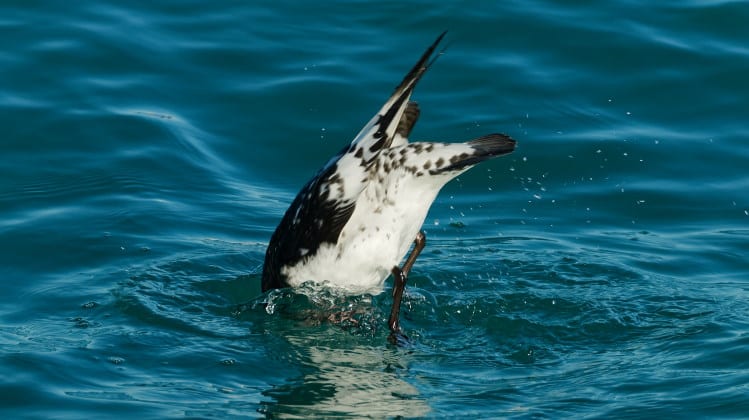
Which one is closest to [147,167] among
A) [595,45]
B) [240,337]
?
[240,337]

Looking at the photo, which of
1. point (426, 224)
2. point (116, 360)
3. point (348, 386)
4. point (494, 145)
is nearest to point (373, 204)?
point (494, 145)

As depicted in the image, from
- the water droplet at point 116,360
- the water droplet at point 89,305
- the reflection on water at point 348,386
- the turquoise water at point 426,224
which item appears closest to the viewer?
the reflection on water at point 348,386

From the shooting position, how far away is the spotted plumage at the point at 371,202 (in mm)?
6602

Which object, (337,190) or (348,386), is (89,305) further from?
(348,386)

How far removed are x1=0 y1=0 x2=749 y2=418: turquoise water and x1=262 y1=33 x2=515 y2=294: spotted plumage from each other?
26cm

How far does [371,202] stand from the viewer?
703 cm

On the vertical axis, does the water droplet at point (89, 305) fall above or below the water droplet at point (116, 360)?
above

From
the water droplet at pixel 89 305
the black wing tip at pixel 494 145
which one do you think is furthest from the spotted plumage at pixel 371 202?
the water droplet at pixel 89 305

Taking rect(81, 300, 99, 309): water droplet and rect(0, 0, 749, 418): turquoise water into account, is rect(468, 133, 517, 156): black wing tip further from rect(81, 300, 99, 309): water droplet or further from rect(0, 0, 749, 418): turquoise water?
rect(81, 300, 99, 309): water droplet

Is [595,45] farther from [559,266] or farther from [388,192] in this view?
[388,192]

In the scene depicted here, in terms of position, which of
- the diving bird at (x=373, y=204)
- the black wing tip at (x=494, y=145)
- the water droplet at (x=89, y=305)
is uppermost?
the black wing tip at (x=494, y=145)

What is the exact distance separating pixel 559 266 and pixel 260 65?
4309 millimetres

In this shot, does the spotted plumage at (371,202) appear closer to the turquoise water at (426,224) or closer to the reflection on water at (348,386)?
the turquoise water at (426,224)

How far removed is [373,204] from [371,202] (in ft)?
0.06
